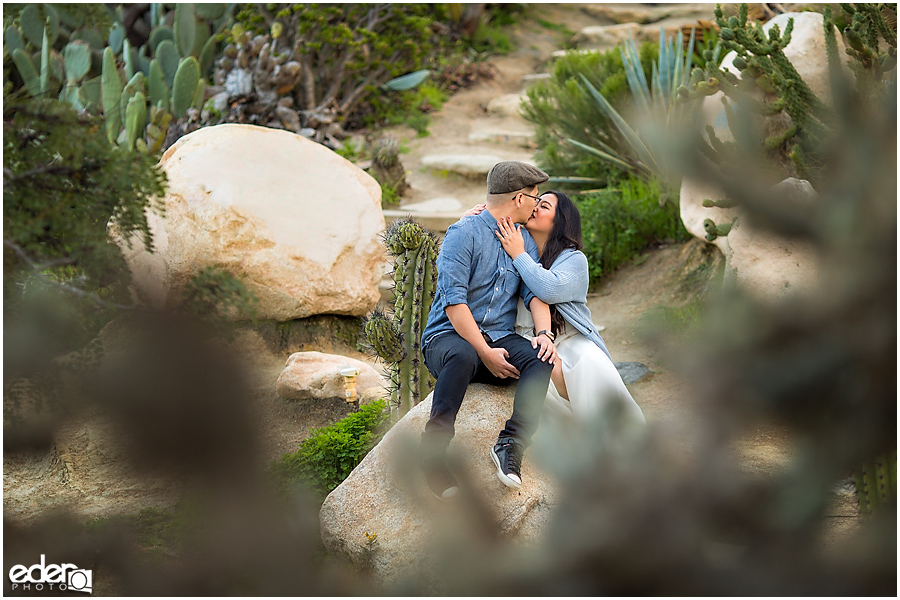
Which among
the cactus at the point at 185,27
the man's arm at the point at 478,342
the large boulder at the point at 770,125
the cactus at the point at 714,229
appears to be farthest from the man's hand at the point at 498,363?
the cactus at the point at 185,27

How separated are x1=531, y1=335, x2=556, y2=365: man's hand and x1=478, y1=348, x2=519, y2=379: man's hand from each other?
0.13 meters

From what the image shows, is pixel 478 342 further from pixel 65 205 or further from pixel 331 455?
pixel 65 205

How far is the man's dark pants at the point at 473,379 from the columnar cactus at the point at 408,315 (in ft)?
1.73

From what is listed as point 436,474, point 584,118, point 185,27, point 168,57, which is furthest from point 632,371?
point 185,27

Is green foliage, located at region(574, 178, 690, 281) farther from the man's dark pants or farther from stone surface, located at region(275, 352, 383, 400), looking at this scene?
the man's dark pants

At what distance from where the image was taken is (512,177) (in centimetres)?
304

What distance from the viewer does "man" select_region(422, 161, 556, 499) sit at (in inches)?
106

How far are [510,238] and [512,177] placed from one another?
273 mm

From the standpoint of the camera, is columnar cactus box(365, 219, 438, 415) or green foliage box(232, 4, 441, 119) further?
green foliage box(232, 4, 441, 119)

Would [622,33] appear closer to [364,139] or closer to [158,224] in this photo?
[364,139]

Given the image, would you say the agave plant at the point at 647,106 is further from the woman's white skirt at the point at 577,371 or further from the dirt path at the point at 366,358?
the woman's white skirt at the point at 577,371

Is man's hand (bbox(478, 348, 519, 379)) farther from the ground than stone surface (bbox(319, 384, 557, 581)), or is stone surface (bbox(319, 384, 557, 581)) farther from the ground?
man's hand (bbox(478, 348, 519, 379))

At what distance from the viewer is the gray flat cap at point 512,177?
9.99 ft

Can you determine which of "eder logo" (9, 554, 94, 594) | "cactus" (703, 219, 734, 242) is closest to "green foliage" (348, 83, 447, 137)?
"cactus" (703, 219, 734, 242)
